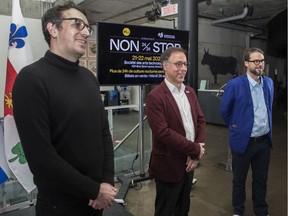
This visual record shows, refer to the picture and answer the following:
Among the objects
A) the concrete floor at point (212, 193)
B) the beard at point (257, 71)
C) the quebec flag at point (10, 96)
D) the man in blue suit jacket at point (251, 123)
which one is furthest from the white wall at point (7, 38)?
the beard at point (257, 71)

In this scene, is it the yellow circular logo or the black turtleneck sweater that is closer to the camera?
the black turtleneck sweater

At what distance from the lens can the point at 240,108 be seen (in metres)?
2.23

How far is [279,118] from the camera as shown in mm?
7906

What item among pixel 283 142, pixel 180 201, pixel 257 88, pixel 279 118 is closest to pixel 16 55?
pixel 180 201

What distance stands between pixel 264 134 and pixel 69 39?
1.78 meters

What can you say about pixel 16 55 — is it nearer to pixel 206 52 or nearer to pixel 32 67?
pixel 32 67

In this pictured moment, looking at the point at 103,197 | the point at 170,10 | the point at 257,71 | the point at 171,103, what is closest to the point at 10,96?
the point at 171,103

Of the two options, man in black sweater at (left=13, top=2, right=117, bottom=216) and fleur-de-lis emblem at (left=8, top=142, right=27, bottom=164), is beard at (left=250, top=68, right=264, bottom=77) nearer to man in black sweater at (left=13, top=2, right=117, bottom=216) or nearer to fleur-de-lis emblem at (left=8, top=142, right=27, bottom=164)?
man in black sweater at (left=13, top=2, right=117, bottom=216)

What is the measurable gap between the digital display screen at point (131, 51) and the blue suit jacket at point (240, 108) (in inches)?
39.1

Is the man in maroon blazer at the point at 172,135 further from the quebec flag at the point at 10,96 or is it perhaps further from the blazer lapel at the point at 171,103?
the quebec flag at the point at 10,96

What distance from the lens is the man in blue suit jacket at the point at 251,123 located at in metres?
2.20

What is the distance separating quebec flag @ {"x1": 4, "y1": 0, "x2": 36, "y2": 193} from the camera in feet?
7.29

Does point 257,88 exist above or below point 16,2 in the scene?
below

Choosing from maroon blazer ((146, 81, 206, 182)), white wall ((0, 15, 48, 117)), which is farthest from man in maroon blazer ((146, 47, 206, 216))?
white wall ((0, 15, 48, 117))
